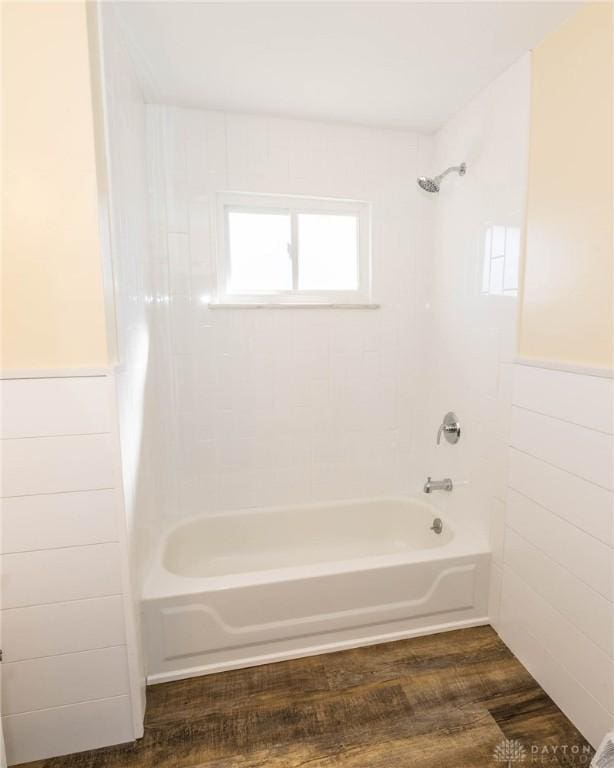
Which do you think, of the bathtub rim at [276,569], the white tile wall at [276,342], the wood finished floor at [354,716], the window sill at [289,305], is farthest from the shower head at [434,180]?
the wood finished floor at [354,716]

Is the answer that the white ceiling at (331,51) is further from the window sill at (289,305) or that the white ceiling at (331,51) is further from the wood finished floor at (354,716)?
the wood finished floor at (354,716)

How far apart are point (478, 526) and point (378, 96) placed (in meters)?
2.11

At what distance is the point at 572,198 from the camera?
4.72 ft

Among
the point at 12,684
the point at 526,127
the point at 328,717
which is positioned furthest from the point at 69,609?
the point at 526,127

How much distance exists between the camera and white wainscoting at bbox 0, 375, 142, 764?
4.07ft

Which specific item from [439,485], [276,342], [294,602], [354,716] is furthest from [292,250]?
[354,716]

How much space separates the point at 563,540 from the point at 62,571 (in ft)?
5.59

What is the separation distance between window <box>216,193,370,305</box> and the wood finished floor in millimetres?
1767

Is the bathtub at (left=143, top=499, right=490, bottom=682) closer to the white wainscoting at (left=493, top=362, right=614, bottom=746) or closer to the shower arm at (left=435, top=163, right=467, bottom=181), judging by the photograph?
the white wainscoting at (left=493, top=362, right=614, bottom=746)

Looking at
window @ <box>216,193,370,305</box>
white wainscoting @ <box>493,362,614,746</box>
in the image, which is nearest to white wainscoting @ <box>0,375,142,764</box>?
window @ <box>216,193,370,305</box>

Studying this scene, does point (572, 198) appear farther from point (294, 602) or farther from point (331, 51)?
point (294, 602)

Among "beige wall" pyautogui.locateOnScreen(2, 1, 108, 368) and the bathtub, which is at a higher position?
"beige wall" pyautogui.locateOnScreen(2, 1, 108, 368)

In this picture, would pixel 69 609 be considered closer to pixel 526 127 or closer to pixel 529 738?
pixel 529 738

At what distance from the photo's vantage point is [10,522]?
1.24 m
